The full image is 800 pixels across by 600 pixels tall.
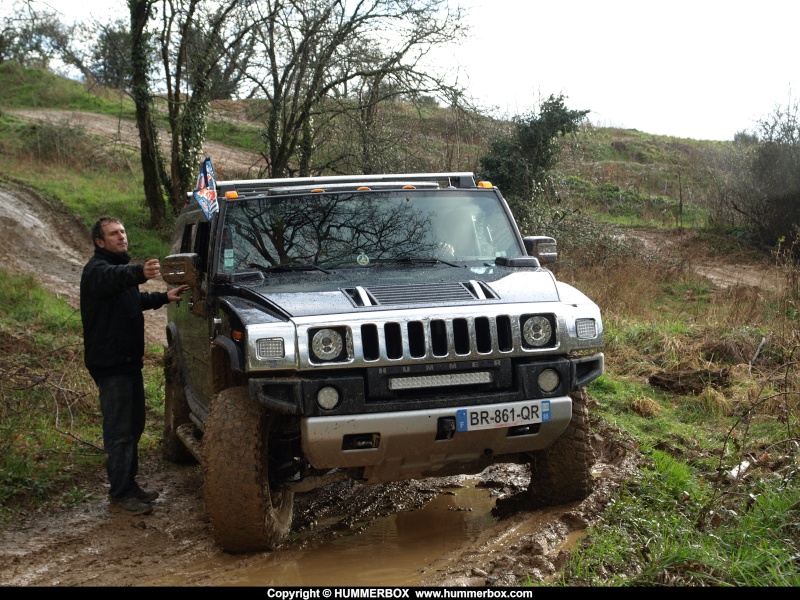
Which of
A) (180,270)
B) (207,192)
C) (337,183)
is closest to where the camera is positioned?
(180,270)

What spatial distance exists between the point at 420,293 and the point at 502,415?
2.51 feet

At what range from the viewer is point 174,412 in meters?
6.71

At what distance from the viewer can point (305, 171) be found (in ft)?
54.9

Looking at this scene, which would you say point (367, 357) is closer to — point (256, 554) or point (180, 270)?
point (256, 554)

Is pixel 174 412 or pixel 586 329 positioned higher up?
pixel 586 329

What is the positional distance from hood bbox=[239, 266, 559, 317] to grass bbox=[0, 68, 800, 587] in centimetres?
133

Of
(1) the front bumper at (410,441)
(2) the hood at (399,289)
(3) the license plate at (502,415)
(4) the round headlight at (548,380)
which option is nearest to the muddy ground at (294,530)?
(1) the front bumper at (410,441)

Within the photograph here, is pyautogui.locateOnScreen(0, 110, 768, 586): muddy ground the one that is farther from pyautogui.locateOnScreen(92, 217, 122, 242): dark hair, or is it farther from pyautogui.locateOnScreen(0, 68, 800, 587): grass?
pyautogui.locateOnScreen(92, 217, 122, 242): dark hair

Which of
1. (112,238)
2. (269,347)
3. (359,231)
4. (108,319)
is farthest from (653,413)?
(112,238)

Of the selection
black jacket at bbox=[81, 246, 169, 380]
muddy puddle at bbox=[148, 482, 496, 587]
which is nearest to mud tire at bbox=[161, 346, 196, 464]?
black jacket at bbox=[81, 246, 169, 380]

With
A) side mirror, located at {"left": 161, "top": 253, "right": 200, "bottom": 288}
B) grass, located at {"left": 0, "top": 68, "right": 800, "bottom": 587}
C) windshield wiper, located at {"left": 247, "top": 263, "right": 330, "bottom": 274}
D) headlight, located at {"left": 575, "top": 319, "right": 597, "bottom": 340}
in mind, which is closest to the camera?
grass, located at {"left": 0, "top": 68, "right": 800, "bottom": 587}

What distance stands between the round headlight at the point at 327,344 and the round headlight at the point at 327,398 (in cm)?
15

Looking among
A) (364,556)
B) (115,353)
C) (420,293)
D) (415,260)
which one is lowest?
(364,556)

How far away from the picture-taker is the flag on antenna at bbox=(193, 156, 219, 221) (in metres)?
5.25
